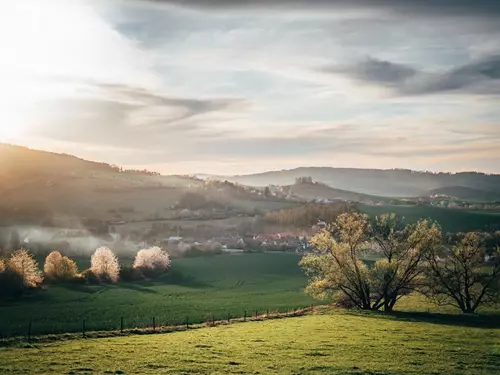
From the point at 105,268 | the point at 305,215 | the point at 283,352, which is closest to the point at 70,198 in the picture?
the point at 305,215

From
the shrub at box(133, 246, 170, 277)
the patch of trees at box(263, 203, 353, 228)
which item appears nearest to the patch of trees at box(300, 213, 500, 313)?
the shrub at box(133, 246, 170, 277)

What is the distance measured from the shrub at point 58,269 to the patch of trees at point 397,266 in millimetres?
50518

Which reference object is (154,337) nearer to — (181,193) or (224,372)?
(224,372)

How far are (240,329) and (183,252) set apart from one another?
8540 cm

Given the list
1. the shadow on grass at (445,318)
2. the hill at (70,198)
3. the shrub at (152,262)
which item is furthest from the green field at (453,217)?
the shadow on grass at (445,318)

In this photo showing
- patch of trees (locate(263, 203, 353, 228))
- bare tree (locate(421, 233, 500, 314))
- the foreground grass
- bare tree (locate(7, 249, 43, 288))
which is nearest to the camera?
the foreground grass

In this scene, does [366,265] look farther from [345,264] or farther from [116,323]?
[116,323]

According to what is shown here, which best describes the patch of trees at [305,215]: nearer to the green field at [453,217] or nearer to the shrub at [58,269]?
the green field at [453,217]

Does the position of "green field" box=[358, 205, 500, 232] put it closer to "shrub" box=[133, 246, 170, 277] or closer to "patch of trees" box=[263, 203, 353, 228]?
"patch of trees" box=[263, 203, 353, 228]

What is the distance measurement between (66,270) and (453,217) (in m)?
119

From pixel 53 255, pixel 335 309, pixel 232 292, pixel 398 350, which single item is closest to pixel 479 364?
pixel 398 350

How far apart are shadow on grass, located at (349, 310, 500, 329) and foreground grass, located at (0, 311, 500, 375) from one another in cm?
478

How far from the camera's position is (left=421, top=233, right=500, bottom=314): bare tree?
56.8 meters

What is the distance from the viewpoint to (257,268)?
112 meters
